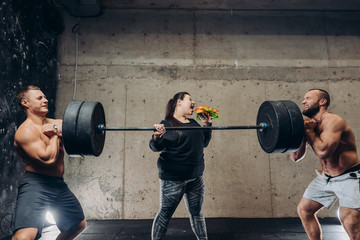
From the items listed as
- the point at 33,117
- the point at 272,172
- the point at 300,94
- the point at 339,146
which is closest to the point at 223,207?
the point at 272,172

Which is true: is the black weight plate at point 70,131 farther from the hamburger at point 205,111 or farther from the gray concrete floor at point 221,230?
the gray concrete floor at point 221,230

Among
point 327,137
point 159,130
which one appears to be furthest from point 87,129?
point 327,137

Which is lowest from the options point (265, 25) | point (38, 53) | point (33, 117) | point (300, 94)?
point (33, 117)

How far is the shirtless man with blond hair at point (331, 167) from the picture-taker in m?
1.78

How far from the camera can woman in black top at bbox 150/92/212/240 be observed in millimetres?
1960

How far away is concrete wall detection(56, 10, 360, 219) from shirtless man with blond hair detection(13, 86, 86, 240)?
140 cm

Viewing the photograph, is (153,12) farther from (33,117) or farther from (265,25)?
(33,117)

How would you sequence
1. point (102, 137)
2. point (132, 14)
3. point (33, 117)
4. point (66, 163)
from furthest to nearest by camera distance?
point (132, 14) → point (66, 163) → point (102, 137) → point (33, 117)

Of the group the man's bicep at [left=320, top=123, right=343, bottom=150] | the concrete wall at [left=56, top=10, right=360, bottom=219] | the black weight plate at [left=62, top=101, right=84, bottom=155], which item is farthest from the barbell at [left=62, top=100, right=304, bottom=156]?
the concrete wall at [left=56, top=10, right=360, bottom=219]

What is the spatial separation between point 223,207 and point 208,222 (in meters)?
0.32

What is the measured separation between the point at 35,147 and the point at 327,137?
2234mm

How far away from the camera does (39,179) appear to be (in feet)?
5.68

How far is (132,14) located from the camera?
3.58 metres

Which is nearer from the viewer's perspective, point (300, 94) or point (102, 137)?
point (102, 137)
